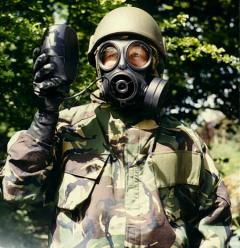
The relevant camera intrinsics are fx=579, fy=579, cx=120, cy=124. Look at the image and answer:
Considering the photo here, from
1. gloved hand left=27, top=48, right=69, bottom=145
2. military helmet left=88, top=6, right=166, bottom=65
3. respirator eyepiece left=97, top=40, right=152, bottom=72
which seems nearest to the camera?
gloved hand left=27, top=48, right=69, bottom=145

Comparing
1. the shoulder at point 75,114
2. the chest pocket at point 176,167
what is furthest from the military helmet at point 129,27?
the chest pocket at point 176,167

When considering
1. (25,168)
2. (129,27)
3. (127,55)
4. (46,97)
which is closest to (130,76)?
(127,55)

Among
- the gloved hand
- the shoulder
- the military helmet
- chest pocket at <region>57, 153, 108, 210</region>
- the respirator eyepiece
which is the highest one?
the military helmet

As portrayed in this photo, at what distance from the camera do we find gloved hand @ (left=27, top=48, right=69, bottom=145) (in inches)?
107

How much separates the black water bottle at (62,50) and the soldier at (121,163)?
5cm

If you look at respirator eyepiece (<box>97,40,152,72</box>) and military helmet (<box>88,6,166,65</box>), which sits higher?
military helmet (<box>88,6,166,65</box>)

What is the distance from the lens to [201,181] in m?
3.00

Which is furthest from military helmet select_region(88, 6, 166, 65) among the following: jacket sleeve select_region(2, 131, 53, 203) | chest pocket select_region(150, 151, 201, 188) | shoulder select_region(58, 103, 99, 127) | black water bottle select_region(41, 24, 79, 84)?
jacket sleeve select_region(2, 131, 53, 203)

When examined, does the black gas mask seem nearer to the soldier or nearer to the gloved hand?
the soldier

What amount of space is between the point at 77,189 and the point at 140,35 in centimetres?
89

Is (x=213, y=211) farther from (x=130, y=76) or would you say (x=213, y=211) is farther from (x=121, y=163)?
(x=130, y=76)

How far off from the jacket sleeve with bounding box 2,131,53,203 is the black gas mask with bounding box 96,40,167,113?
17.7 inches

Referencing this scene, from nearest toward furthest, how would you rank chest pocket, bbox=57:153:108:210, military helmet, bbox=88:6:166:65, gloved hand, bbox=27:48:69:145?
gloved hand, bbox=27:48:69:145 < chest pocket, bbox=57:153:108:210 < military helmet, bbox=88:6:166:65

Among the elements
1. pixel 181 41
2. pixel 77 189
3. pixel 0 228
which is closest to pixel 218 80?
pixel 181 41
